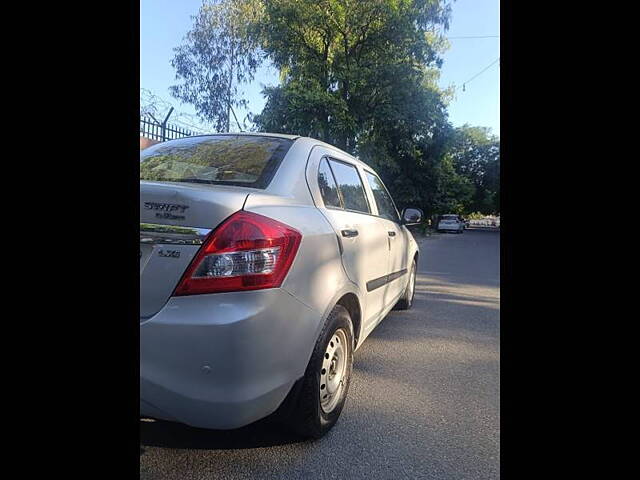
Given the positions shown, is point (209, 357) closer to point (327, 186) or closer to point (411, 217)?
point (327, 186)

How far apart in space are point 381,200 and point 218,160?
1876 mm

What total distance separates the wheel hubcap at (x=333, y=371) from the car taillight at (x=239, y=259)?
62 centimetres

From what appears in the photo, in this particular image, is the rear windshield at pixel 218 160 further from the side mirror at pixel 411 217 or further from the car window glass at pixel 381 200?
the side mirror at pixel 411 217

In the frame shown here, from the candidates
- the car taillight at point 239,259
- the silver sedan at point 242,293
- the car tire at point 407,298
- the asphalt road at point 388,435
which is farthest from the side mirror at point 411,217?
the car taillight at point 239,259

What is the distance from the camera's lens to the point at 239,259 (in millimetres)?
1514

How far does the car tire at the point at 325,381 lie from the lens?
5.98ft

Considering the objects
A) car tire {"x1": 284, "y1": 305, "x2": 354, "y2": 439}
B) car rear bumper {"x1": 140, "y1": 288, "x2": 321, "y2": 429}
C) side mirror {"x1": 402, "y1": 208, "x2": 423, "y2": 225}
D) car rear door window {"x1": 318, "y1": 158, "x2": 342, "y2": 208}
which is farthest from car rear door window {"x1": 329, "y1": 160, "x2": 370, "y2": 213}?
car rear bumper {"x1": 140, "y1": 288, "x2": 321, "y2": 429}

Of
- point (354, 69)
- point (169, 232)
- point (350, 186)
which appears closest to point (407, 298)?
point (350, 186)

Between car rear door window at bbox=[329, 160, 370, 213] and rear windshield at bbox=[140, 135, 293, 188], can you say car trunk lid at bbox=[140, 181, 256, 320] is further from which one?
car rear door window at bbox=[329, 160, 370, 213]

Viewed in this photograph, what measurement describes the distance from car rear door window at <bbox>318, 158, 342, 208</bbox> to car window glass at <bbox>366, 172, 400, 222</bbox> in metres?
1.02

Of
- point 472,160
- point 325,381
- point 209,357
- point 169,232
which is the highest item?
point 472,160

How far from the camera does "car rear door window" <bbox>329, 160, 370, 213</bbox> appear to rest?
2612mm
